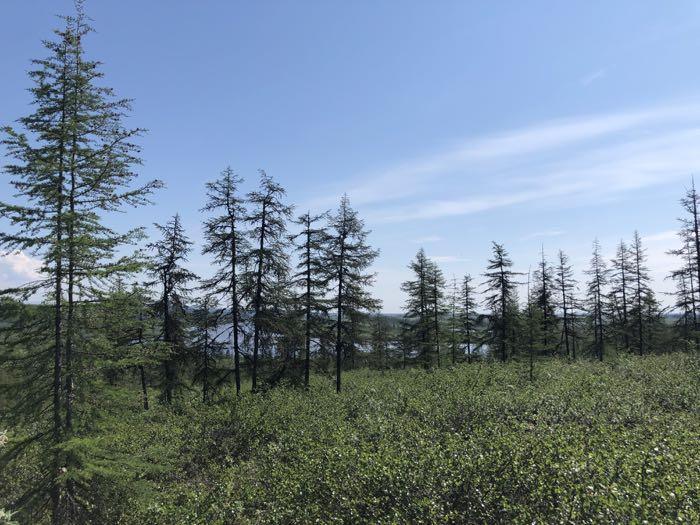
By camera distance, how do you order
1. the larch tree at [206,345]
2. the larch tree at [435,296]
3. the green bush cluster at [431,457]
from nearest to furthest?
the green bush cluster at [431,457] < the larch tree at [206,345] < the larch tree at [435,296]

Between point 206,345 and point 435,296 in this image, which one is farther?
point 435,296

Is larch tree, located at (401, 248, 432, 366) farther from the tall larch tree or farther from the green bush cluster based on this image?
the green bush cluster

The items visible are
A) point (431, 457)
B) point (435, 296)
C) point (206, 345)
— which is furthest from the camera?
point (435, 296)

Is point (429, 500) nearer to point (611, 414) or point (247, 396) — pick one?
point (611, 414)

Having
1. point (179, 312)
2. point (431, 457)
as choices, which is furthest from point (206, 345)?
point (431, 457)

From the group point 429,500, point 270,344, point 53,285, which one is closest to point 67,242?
point 53,285

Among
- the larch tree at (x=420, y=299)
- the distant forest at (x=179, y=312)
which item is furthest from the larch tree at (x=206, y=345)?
the larch tree at (x=420, y=299)

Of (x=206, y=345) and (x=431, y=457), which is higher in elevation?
(x=206, y=345)

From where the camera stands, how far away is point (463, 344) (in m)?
44.7

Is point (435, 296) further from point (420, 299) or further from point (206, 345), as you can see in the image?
point (206, 345)

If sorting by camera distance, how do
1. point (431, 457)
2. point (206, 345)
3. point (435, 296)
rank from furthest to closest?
point (435, 296) → point (206, 345) → point (431, 457)

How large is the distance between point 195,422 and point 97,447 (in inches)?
397

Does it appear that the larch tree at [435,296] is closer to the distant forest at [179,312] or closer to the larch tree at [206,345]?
the distant forest at [179,312]

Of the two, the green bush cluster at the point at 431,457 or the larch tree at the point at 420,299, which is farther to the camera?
the larch tree at the point at 420,299
